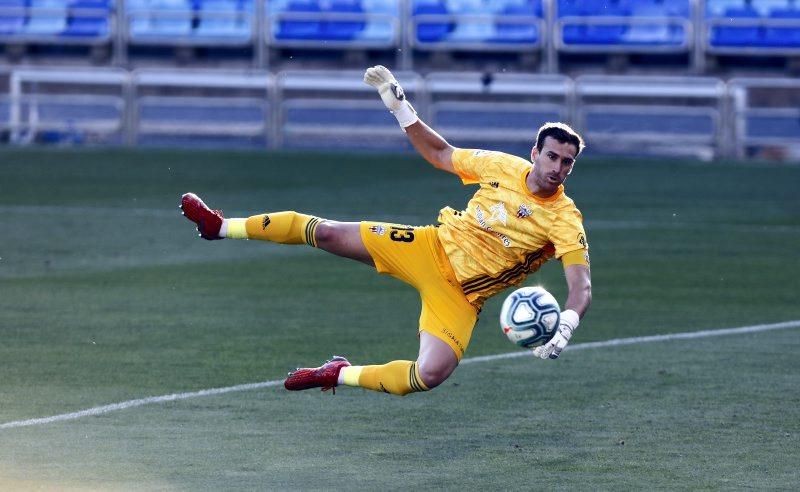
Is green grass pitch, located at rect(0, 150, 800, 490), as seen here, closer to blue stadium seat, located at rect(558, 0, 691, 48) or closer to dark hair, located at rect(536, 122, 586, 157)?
dark hair, located at rect(536, 122, 586, 157)

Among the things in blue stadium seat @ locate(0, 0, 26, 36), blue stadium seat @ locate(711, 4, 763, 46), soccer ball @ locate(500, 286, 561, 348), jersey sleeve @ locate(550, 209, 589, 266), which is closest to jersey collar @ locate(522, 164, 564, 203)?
jersey sleeve @ locate(550, 209, 589, 266)

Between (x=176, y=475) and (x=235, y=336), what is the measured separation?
4234mm

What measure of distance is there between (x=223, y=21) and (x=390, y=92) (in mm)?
24087

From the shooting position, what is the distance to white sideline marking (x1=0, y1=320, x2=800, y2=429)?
9234mm

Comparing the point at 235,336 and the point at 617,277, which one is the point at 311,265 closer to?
the point at 617,277

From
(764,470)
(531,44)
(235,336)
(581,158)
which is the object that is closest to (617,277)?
(235,336)

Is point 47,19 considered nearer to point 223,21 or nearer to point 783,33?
point 223,21

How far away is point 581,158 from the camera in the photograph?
2744cm

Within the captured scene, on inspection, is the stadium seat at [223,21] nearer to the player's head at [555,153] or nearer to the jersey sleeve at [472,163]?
the jersey sleeve at [472,163]

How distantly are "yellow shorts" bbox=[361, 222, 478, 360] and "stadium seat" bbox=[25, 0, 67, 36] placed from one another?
24822 mm

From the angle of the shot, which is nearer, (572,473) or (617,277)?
(572,473)

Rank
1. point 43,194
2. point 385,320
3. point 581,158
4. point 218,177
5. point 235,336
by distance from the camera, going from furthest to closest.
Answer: point 581,158 < point 218,177 < point 43,194 < point 385,320 < point 235,336

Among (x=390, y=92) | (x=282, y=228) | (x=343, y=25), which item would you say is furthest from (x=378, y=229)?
(x=343, y=25)

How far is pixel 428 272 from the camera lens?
30.5 ft
